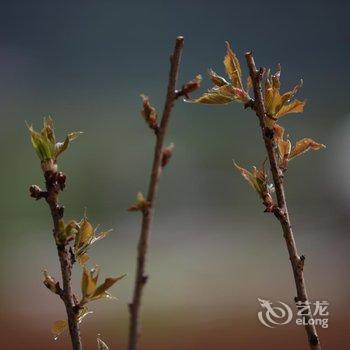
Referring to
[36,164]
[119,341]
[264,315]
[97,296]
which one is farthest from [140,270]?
[36,164]

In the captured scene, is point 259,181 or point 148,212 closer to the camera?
point 148,212

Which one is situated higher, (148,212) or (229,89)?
(229,89)

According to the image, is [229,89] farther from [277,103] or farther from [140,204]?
[140,204]

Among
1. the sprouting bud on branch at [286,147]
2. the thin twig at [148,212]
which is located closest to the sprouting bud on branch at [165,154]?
the thin twig at [148,212]

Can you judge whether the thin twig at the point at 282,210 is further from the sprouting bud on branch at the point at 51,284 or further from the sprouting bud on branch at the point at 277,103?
the sprouting bud on branch at the point at 51,284

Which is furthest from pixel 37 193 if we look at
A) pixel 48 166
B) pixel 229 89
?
pixel 229 89

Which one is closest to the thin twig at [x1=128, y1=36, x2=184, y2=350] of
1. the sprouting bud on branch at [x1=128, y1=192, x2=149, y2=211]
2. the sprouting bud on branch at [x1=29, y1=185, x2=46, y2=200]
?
the sprouting bud on branch at [x1=128, y1=192, x2=149, y2=211]
